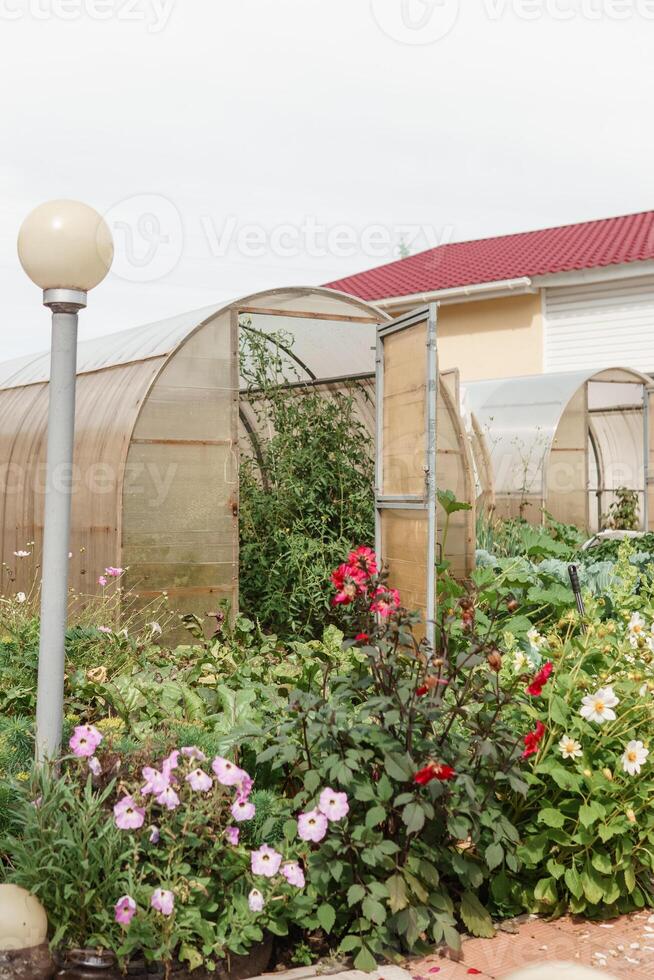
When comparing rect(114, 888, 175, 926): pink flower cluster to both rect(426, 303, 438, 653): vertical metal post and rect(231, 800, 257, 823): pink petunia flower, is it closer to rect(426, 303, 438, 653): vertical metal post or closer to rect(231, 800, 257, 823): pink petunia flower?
rect(231, 800, 257, 823): pink petunia flower

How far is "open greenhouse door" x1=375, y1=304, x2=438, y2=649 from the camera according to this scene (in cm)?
679

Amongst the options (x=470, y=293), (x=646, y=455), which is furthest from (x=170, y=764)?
(x=470, y=293)

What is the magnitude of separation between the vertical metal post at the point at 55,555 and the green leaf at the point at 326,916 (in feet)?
3.33

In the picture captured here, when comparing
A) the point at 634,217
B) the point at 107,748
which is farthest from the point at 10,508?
the point at 634,217

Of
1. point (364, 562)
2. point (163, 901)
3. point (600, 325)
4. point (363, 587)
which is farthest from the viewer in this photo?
point (600, 325)

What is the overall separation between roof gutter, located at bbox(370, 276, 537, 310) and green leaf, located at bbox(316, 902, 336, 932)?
1351cm

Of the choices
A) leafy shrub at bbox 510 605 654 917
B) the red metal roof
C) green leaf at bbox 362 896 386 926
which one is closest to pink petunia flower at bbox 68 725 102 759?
green leaf at bbox 362 896 386 926

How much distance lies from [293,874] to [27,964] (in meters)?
0.79

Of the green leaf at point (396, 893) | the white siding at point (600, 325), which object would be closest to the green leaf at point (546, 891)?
the green leaf at point (396, 893)

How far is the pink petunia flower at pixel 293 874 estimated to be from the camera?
3.21m

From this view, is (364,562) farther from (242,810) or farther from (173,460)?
(173,460)

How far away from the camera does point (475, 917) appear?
353 centimetres

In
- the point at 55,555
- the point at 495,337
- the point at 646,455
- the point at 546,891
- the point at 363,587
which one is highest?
the point at 495,337

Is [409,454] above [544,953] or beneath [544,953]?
above
